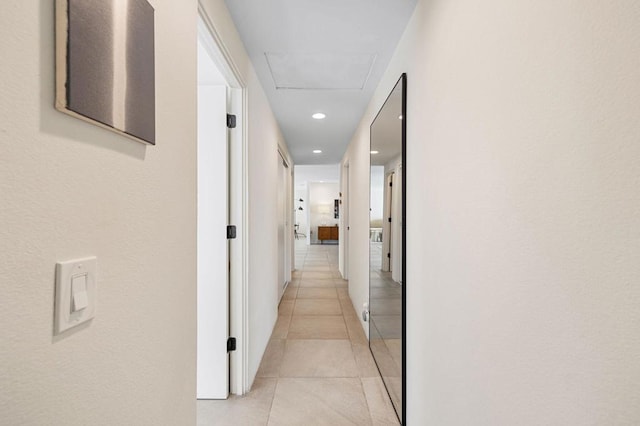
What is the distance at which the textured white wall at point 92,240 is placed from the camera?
48cm

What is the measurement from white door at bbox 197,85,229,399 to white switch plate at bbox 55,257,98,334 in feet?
4.79

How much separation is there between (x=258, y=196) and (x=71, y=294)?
205 cm

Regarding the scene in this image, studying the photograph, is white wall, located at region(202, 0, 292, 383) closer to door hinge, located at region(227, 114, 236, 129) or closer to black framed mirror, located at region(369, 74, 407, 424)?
door hinge, located at region(227, 114, 236, 129)

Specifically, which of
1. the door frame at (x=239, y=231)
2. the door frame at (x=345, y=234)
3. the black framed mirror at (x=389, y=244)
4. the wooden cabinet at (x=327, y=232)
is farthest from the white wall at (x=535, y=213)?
the wooden cabinet at (x=327, y=232)

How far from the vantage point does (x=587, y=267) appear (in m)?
0.60

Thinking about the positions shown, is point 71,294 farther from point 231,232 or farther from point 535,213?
point 231,232

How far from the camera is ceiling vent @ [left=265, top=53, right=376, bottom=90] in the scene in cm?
219

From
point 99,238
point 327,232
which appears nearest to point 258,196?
point 99,238

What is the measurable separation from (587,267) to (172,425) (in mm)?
1225

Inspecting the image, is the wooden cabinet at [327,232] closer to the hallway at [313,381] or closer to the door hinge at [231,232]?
the hallway at [313,381]

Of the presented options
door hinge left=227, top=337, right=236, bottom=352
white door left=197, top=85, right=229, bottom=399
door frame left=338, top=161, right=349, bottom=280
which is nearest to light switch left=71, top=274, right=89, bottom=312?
white door left=197, top=85, right=229, bottom=399

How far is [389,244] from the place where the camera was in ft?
7.50

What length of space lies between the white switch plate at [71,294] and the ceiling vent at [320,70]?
196 cm

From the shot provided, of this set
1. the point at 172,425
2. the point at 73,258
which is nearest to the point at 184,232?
the point at 73,258
